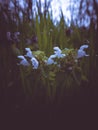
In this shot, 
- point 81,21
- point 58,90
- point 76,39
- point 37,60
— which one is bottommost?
point 58,90

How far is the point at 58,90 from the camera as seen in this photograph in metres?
1.39

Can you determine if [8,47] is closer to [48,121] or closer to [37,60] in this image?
[37,60]

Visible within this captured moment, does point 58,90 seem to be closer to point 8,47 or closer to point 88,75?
point 88,75

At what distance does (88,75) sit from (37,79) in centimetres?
27

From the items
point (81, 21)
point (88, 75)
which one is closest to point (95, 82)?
point (88, 75)

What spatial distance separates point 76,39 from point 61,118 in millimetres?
678

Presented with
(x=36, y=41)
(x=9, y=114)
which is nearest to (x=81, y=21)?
(x=36, y=41)

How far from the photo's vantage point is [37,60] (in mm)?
1407

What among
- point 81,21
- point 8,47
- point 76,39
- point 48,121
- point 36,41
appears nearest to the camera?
point 48,121

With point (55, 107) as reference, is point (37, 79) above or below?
above

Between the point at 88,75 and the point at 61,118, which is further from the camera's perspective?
the point at 88,75

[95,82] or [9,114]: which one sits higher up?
[95,82]

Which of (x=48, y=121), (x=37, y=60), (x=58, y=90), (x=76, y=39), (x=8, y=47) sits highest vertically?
(x=76, y=39)

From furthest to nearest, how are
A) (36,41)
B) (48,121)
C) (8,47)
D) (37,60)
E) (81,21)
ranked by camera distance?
1. (81,21)
2. (36,41)
3. (8,47)
4. (37,60)
5. (48,121)
